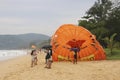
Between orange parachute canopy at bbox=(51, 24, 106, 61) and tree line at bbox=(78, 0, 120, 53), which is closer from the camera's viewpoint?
orange parachute canopy at bbox=(51, 24, 106, 61)

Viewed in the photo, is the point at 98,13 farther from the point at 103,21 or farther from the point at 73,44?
the point at 73,44

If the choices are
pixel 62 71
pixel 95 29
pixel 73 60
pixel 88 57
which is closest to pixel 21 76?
pixel 62 71

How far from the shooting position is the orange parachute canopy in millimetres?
28469

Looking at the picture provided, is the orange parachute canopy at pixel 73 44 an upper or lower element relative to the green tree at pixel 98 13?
lower

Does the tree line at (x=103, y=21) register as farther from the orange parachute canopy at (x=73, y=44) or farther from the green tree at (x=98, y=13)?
the orange parachute canopy at (x=73, y=44)

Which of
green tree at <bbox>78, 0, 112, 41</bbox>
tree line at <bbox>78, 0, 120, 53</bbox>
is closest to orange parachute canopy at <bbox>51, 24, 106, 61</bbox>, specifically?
tree line at <bbox>78, 0, 120, 53</bbox>

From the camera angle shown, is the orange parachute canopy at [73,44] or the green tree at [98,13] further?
the green tree at [98,13]

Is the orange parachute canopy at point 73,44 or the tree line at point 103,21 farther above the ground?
the tree line at point 103,21

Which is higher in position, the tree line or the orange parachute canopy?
the tree line

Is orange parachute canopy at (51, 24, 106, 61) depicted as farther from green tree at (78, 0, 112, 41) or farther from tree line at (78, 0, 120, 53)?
green tree at (78, 0, 112, 41)

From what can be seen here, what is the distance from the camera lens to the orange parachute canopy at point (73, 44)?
1121 inches

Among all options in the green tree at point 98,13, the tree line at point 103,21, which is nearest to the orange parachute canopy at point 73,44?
the tree line at point 103,21

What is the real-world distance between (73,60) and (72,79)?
9.91m

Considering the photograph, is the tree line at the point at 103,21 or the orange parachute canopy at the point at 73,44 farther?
the tree line at the point at 103,21
